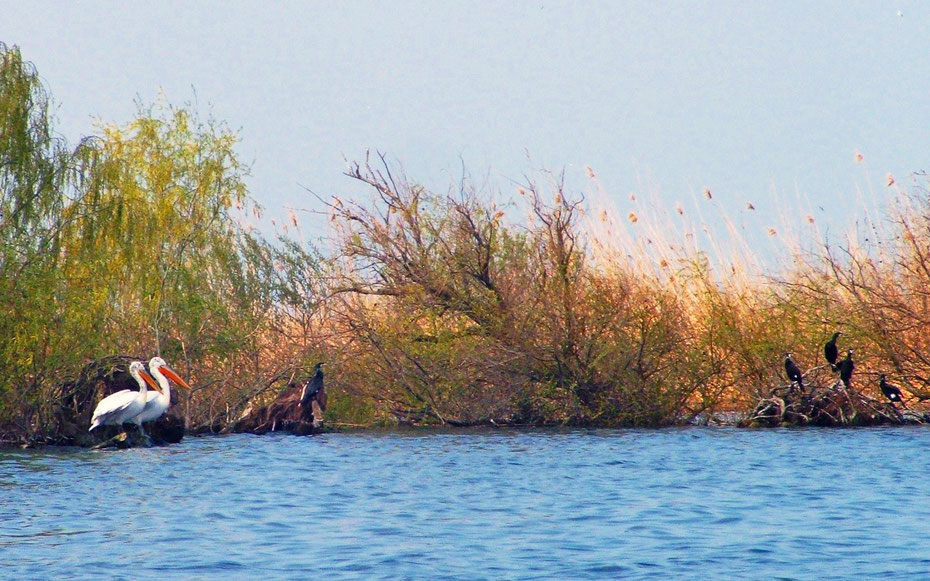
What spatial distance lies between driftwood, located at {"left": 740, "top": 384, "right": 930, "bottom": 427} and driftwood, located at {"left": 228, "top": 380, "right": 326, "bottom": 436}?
752cm

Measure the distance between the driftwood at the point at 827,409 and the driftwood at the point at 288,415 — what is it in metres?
7.52

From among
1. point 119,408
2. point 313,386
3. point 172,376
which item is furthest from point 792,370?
point 119,408

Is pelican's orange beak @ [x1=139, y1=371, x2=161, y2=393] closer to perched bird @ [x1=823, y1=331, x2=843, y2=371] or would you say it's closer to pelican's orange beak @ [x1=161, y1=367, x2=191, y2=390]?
pelican's orange beak @ [x1=161, y1=367, x2=191, y2=390]

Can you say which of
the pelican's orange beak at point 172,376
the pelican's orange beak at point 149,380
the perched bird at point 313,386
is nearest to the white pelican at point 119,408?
the pelican's orange beak at point 149,380

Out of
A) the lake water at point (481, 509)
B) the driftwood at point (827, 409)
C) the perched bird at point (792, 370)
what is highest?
the perched bird at point (792, 370)

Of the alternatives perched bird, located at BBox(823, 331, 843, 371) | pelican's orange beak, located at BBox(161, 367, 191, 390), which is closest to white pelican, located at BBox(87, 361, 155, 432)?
pelican's orange beak, located at BBox(161, 367, 191, 390)

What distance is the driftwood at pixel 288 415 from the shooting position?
23.4m

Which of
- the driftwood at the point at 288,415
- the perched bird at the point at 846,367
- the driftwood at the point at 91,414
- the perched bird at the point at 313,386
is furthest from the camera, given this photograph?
the driftwood at the point at 288,415

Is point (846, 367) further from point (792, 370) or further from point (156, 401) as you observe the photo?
point (156, 401)

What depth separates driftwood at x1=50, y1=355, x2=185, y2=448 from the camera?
20875 mm

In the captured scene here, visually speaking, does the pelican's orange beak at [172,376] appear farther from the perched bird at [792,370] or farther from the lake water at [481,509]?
the perched bird at [792,370]

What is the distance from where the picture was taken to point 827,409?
890 inches

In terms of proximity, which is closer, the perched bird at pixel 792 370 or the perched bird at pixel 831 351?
the perched bird at pixel 792 370

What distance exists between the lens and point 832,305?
23.7 meters
